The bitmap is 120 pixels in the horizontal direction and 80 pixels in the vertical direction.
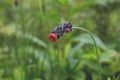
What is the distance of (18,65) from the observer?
1842 mm

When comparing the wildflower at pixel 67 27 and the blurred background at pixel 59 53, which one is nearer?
the wildflower at pixel 67 27

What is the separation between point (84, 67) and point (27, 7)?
4.15 ft

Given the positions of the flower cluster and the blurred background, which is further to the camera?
the blurred background

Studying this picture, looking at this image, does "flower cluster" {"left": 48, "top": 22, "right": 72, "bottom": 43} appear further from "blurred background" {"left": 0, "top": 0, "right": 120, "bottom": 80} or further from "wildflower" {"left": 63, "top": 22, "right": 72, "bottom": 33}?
"blurred background" {"left": 0, "top": 0, "right": 120, "bottom": 80}

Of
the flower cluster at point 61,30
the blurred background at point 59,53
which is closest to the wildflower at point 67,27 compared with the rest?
the flower cluster at point 61,30

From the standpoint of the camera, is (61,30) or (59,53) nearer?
(61,30)

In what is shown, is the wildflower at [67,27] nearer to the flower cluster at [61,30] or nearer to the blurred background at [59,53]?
the flower cluster at [61,30]

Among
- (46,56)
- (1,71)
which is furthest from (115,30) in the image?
(1,71)

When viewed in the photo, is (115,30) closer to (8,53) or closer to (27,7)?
(8,53)

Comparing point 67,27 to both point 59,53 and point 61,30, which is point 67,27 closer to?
point 61,30

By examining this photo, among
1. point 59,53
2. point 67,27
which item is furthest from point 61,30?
point 59,53

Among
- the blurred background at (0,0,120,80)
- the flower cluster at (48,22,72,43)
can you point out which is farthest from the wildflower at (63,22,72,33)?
the blurred background at (0,0,120,80)

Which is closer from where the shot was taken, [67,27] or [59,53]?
[67,27]

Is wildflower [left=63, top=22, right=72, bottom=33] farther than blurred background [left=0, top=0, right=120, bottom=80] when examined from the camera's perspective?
No
